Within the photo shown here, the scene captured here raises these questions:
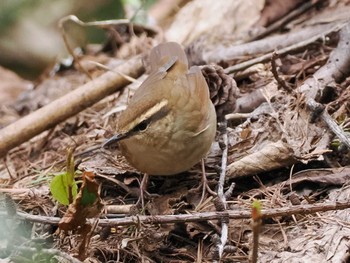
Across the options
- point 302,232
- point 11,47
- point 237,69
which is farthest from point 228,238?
point 237,69

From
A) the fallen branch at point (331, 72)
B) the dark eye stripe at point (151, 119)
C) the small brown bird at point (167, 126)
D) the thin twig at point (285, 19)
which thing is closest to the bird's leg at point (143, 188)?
the small brown bird at point (167, 126)

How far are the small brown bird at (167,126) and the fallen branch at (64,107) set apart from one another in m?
1.05

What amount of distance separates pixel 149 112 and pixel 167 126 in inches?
6.3

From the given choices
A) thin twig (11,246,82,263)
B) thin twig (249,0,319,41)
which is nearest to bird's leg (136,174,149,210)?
thin twig (11,246,82,263)

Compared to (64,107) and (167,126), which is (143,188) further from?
(64,107)

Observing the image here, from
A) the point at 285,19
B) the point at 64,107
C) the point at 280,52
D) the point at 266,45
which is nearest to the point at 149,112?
the point at 64,107

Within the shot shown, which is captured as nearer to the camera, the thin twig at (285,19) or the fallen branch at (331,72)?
the fallen branch at (331,72)

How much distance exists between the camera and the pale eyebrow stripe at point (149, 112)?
3.06m

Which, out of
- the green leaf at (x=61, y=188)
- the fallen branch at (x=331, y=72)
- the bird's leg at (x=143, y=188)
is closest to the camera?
the green leaf at (x=61, y=188)

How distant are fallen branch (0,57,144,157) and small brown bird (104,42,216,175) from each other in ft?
3.45

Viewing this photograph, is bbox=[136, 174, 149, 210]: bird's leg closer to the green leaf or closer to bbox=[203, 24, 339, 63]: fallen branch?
the green leaf

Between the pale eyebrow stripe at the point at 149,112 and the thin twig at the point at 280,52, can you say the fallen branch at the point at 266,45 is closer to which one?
the thin twig at the point at 280,52

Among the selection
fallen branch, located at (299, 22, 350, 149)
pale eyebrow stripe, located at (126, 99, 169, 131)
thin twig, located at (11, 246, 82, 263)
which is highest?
pale eyebrow stripe, located at (126, 99, 169, 131)

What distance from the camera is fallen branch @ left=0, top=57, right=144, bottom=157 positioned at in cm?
421
